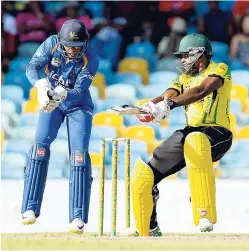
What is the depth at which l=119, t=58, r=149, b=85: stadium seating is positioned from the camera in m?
14.4

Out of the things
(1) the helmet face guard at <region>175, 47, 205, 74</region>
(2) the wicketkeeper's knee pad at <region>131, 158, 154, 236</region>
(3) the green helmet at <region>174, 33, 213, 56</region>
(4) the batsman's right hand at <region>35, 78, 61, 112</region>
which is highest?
(3) the green helmet at <region>174, 33, 213, 56</region>

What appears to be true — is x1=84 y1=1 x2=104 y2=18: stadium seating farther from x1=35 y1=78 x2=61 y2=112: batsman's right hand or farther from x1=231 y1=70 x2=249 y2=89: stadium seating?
x1=35 y1=78 x2=61 y2=112: batsman's right hand

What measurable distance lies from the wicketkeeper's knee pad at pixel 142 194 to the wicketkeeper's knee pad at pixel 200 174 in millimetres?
365

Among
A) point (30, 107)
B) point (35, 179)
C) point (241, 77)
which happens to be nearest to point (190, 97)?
point (35, 179)

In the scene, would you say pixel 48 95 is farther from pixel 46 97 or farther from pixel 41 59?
pixel 41 59

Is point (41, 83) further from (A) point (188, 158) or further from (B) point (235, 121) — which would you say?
(B) point (235, 121)

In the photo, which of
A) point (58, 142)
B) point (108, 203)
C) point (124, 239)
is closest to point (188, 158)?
point (124, 239)

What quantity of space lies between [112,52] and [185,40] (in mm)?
6285

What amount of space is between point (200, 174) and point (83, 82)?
3.51 ft

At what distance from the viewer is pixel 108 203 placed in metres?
10.6

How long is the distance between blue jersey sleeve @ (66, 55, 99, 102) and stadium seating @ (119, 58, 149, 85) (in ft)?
19.2

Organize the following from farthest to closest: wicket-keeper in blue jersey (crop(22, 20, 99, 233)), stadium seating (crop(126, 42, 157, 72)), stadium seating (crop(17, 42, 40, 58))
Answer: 1. stadium seating (crop(17, 42, 40, 58))
2. stadium seating (crop(126, 42, 157, 72))
3. wicket-keeper in blue jersey (crop(22, 20, 99, 233))

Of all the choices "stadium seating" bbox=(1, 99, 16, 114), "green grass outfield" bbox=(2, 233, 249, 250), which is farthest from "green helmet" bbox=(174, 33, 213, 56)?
"stadium seating" bbox=(1, 99, 16, 114)

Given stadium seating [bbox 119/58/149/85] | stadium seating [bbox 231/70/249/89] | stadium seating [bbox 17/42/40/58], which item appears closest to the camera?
stadium seating [bbox 231/70/249/89]
